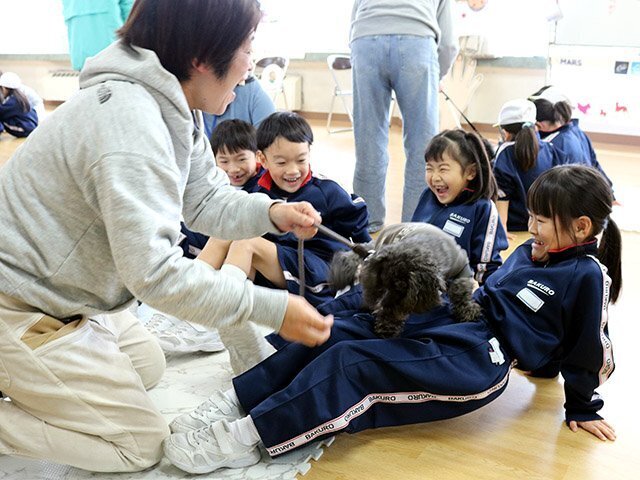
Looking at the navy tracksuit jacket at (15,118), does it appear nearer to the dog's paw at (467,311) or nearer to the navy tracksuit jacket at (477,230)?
the navy tracksuit jacket at (477,230)

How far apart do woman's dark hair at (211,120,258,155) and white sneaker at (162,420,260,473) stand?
125cm

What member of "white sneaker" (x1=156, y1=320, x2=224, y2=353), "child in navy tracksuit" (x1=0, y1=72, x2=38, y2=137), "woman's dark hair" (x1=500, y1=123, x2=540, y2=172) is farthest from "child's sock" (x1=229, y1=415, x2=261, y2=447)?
"child in navy tracksuit" (x1=0, y1=72, x2=38, y2=137)

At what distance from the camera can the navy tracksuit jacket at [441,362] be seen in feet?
4.59

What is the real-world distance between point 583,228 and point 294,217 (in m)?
0.75

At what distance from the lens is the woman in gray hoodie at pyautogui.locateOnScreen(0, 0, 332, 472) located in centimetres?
104

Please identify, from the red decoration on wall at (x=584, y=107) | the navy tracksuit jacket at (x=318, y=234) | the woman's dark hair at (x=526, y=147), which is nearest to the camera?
the navy tracksuit jacket at (x=318, y=234)

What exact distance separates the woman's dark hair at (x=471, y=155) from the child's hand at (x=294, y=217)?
0.93 metres

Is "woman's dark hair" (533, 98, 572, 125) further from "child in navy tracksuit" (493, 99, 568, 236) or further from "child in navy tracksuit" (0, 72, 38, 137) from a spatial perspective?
"child in navy tracksuit" (0, 72, 38, 137)

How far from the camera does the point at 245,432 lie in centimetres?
140

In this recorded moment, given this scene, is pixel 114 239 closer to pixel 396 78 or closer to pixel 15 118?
pixel 396 78

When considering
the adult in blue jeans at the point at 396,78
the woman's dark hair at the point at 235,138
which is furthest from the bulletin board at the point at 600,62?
the woman's dark hair at the point at 235,138

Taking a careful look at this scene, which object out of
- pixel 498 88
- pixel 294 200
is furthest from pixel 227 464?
pixel 498 88

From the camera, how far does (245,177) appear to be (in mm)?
2434

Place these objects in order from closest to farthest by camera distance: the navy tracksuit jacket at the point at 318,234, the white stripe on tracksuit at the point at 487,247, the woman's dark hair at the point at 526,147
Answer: the navy tracksuit jacket at the point at 318,234, the white stripe on tracksuit at the point at 487,247, the woman's dark hair at the point at 526,147
